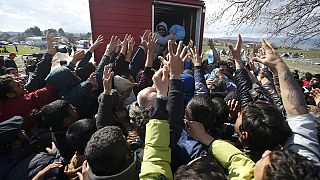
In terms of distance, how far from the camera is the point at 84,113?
3.34 meters

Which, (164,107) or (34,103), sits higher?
(164,107)

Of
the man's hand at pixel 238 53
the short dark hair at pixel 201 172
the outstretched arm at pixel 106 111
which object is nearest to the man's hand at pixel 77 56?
the outstretched arm at pixel 106 111

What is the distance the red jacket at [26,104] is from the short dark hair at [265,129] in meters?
2.55

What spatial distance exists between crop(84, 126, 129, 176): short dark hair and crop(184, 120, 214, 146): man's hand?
541 mm

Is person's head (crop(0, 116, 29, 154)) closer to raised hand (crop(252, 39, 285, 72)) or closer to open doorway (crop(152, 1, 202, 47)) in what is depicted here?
raised hand (crop(252, 39, 285, 72))

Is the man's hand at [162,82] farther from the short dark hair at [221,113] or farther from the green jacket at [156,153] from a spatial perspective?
the short dark hair at [221,113]

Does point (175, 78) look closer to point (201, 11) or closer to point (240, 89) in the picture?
point (240, 89)

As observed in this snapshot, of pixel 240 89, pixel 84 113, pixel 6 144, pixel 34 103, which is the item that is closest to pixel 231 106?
pixel 240 89

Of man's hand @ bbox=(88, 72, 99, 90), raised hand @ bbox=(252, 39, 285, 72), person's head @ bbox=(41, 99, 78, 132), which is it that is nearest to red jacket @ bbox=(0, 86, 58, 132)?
man's hand @ bbox=(88, 72, 99, 90)

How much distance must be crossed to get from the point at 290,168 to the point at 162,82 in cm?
100

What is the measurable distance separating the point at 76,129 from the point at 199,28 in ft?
19.6

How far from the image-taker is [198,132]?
1.88 m

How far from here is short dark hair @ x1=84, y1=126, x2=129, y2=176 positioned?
61.6 inches

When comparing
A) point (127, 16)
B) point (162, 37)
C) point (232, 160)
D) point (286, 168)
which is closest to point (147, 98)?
point (232, 160)
